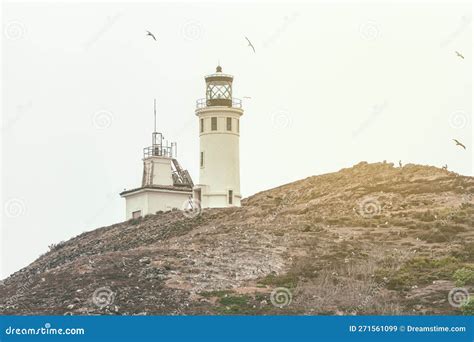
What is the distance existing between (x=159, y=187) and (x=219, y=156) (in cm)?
549

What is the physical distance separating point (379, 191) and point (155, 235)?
1210cm

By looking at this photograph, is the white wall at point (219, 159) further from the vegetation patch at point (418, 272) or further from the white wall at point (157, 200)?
the vegetation patch at point (418, 272)

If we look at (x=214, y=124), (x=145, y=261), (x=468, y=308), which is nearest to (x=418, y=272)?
(x=468, y=308)

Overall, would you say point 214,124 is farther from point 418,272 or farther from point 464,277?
point 464,277

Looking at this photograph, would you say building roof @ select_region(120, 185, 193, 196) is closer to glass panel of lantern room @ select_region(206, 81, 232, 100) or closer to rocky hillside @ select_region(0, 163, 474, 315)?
rocky hillside @ select_region(0, 163, 474, 315)

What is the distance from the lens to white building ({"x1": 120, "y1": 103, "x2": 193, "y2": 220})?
257 feet

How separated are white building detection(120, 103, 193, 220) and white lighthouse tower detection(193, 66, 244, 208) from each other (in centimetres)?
375

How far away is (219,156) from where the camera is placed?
74.4 m

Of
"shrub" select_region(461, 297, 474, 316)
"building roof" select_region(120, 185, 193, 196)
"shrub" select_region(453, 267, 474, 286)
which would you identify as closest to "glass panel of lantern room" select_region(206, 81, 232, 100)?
"building roof" select_region(120, 185, 193, 196)

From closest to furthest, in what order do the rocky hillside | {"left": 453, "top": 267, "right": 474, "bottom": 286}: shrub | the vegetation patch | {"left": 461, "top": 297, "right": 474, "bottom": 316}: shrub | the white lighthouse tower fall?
{"left": 461, "top": 297, "right": 474, "bottom": 316}: shrub, the rocky hillside, {"left": 453, "top": 267, "right": 474, "bottom": 286}: shrub, the vegetation patch, the white lighthouse tower

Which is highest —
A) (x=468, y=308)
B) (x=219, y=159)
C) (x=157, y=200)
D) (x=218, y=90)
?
(x=218, y=90)

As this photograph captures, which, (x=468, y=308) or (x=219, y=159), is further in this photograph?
(x=219, y=159)

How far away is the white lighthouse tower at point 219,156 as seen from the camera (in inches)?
2928

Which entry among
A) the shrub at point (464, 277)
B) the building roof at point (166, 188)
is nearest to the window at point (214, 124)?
the building roof at point (166, 188)
